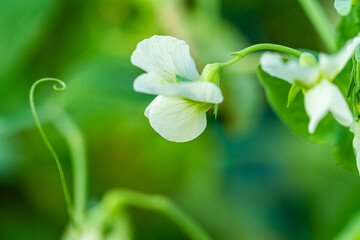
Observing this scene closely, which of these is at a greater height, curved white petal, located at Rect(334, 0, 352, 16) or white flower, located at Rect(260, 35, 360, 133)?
curved white petal, located at Rect(334, 0, 352, 16)

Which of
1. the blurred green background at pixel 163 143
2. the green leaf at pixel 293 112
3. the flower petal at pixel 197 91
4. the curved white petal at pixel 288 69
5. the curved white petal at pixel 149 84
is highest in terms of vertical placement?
the curved white petal at pixel 288 69

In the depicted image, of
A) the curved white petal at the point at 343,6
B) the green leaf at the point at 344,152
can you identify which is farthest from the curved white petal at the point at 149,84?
the green leaf at the point at 344,152

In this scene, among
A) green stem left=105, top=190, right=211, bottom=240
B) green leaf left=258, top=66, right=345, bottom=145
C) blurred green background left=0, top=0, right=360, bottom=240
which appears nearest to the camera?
green leaf left=258, top=66, right=345, bottom=145

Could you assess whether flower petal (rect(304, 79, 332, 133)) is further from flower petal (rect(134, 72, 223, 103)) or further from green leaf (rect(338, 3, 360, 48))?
green leaf (rect(338, 3, 360, 48))

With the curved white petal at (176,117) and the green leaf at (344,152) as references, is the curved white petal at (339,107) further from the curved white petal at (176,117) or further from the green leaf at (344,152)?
the green leaf at (344,152)

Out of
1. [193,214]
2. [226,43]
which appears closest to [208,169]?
[193,214]

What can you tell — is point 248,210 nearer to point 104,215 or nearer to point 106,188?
point 106,188

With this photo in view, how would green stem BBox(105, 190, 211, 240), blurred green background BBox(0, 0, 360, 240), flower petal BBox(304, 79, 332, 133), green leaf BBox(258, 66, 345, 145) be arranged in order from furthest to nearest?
blurred green background BBox(0, 0, 360, 240) → green stem BBox(105, 190, 211, 240) → green leaf BBox(258, 66, 345, 145) → flower petal BBox(304, 79, 332, 133)

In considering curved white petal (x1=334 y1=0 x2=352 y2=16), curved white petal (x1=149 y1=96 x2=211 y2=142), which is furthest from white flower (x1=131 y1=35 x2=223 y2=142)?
curved white petal (x1=334 y1=0 x2=352 y2=16)
